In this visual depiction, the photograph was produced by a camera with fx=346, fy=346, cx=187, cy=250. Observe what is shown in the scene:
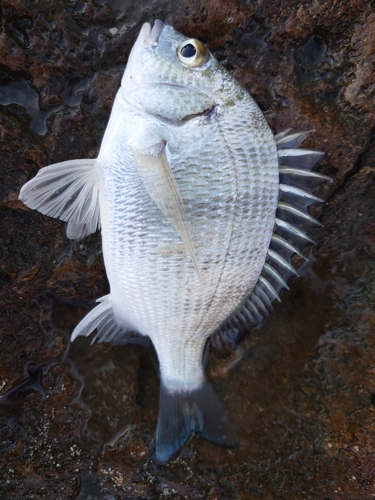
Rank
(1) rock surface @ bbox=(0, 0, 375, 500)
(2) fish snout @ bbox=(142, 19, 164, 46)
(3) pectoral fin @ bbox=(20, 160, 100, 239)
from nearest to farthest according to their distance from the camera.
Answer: (2) fish snout @ bbox=(142, 19, 164, 46) → (3) pectoral fin @ bbox=(20, 160, 100, 239) → (1) rock surface @ bbox=(0, 0, 375, 500)

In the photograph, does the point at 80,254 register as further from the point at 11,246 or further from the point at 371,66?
the point at 371,66

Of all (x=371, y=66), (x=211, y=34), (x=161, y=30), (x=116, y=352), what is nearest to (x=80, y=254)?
(x=116, y=352)

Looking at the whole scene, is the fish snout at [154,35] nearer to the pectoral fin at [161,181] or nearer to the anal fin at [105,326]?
the pectoral fin at [161,181]

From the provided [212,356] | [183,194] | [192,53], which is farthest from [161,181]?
[212,356]

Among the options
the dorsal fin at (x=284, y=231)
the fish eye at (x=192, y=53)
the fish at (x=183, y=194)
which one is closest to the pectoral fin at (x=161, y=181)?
the fish at (x=183, y=194)

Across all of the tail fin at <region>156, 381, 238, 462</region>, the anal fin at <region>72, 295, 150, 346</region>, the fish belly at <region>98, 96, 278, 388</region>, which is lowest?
the tail fin at <region>156, 381, 238, 462</region>

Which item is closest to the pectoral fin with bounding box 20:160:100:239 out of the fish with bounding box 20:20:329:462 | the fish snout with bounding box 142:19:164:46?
the fish with bounding box 20:20:329:462

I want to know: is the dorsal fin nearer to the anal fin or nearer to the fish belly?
the fish belly
